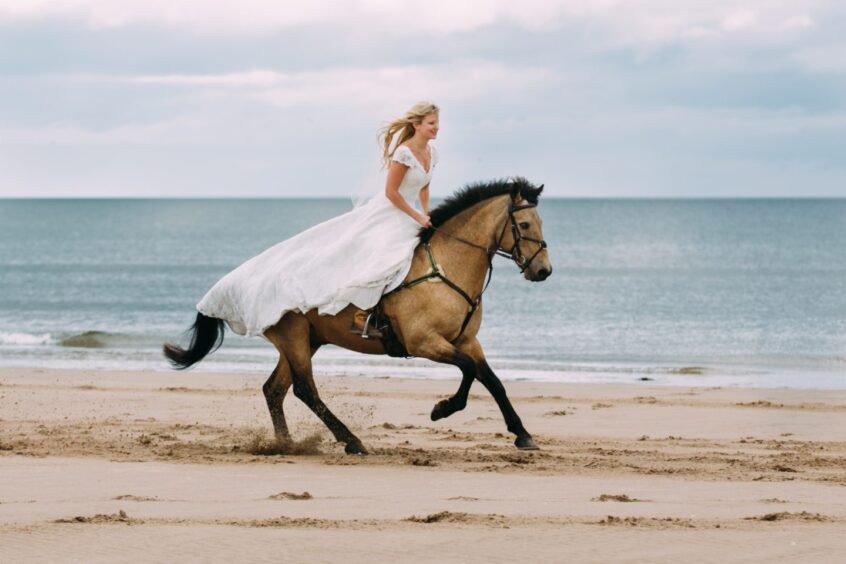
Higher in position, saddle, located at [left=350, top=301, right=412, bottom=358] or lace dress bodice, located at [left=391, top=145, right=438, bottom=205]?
lace dress bodice, located at [left=391, top=145, right=438, bottom=205]

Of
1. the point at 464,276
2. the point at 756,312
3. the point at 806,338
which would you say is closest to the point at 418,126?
the point at 464,276

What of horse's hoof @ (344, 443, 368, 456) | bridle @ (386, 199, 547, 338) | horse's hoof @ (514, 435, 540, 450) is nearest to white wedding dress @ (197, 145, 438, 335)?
bridle @ (386, 199, 547, 338)

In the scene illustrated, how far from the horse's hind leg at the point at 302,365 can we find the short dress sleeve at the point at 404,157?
5.01 ft

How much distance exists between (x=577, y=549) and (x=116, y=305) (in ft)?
117

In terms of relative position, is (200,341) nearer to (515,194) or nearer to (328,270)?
(328,270)

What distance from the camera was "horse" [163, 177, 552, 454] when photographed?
9.95 m

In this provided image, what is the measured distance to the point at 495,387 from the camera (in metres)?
10.0

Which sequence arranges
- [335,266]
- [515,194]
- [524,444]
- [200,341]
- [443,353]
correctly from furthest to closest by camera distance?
[200,341] → [524,444] → [335,266] → [515,194] → [443,353]

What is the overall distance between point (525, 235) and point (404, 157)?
1.15m

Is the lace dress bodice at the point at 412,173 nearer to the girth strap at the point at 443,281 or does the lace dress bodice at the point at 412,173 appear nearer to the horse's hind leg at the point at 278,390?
the girth strap at the point at 443,281

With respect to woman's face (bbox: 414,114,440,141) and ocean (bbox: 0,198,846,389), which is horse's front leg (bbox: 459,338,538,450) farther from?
ocean (bbox: 0,198,846,389)

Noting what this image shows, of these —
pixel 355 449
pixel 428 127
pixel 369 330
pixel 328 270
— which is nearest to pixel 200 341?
pixel 328 270

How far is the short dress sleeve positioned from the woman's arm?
33 mm

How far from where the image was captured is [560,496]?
8234mm
